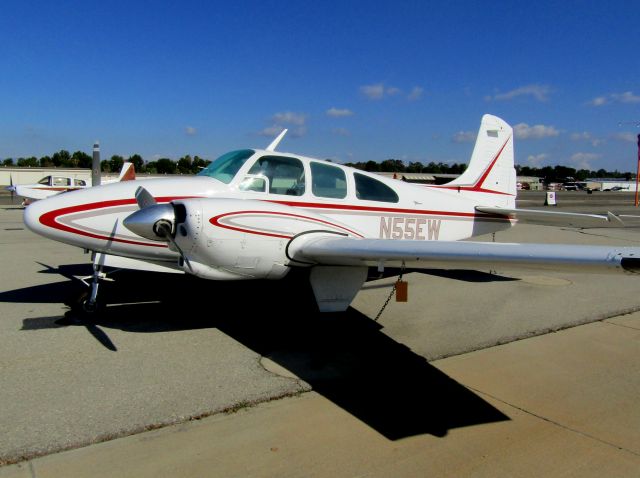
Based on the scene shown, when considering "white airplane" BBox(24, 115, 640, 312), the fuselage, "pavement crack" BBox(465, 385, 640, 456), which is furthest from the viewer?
the fuselage

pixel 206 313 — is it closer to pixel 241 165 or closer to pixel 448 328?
pixel 241 165

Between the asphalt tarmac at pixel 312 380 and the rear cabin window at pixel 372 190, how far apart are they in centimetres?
170

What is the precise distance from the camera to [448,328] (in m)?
6.49

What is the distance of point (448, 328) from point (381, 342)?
1126 mm

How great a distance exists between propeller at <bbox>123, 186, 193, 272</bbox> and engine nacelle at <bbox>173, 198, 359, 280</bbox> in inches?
2.2

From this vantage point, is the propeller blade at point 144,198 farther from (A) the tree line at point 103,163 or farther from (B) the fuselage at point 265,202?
(A) the tree line at point 103,163

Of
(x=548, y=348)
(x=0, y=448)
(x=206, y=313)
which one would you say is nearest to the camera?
(x=0, y=448)

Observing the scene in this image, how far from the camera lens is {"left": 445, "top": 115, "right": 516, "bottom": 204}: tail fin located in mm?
9680

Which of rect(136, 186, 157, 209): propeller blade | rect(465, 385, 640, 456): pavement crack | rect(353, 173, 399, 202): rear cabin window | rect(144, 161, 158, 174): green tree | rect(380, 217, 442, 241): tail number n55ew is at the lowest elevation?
rect(465, 385, 640, 456): pavement crack

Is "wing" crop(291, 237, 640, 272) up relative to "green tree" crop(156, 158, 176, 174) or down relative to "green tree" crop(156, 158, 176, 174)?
down

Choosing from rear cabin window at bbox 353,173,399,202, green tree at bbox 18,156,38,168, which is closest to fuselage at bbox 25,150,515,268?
rear cabin window at bbox 353,173,399,202

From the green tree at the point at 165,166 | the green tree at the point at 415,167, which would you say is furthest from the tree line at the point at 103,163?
the green tree at the point at 415,167

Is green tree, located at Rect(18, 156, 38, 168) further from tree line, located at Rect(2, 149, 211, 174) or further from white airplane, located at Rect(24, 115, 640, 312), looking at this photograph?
white airplane, located at Rect(24, 115, 640, 312)

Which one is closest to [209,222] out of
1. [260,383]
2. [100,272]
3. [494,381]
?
[260,383]
